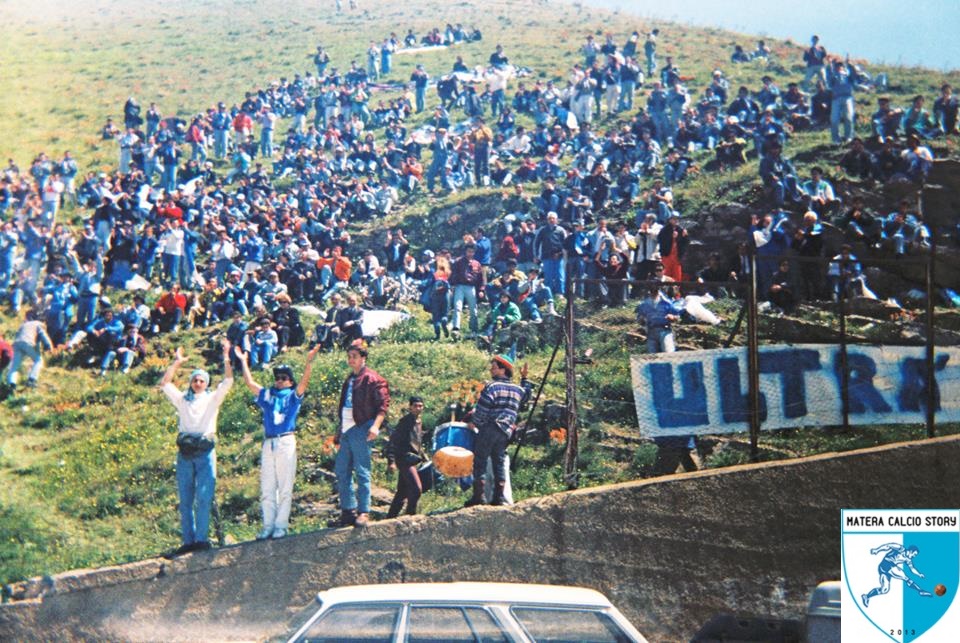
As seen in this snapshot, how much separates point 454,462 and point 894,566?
4.82m

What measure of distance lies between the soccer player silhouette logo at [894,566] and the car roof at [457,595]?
9.26 ft

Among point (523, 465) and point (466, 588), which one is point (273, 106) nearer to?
point (523, 465)

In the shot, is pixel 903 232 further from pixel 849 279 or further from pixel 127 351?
pixel 127 351

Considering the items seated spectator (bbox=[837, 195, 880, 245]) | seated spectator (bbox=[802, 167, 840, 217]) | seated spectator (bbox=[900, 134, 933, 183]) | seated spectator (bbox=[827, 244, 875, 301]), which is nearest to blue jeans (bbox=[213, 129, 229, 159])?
seated spectator (bbox=[802, 167, 840, 217])

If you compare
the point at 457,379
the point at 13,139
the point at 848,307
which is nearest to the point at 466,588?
the point at 457,379

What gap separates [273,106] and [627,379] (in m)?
18.6

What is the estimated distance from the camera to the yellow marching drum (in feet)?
43.4

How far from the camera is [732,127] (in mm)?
26938

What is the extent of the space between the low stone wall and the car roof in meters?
A: 2.16

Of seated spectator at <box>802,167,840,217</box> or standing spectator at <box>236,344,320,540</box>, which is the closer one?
standing spectator at <box>236,344,320,540</box>

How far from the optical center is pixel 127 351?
65.0ft

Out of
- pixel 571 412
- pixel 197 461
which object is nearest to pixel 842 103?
pixel 571 412

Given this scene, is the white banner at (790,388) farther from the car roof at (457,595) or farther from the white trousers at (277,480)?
the white trousers at (277,480)

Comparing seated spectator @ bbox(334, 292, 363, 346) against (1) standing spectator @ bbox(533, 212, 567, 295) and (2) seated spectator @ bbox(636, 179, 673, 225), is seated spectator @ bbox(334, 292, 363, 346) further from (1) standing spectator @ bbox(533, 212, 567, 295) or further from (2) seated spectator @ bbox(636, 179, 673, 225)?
(2) seated spectator @ bbox(636, 179, 673, 225)
